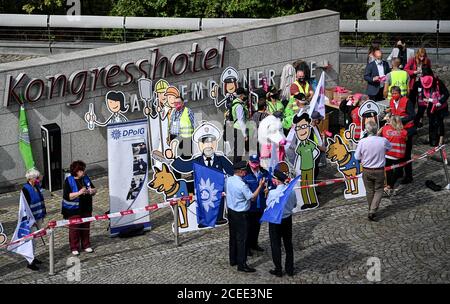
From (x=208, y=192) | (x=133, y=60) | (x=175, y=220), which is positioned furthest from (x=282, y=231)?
(x=133, y=60)

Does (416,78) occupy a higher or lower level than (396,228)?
higher

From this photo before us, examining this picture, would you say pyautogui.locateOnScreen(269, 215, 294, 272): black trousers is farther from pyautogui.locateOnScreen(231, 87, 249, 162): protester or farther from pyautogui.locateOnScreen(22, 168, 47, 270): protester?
pyautogui.locateOnScreen(231, 87, 249, 162): protester

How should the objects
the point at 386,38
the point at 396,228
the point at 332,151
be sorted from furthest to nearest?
the point at 386,38 → the point at 332,151 → the point at 396,228

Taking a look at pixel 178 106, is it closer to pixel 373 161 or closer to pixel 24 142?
pixel 24 142

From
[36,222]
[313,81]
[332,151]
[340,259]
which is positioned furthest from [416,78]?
[36,222]

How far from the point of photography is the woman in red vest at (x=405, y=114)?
20.0 meters

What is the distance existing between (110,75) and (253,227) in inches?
236

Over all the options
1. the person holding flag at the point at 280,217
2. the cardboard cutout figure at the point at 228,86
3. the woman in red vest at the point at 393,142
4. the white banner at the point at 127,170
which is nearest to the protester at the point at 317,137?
the woman in red vest at the point at 393,142

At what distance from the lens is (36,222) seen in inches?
657

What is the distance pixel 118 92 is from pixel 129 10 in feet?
32.9

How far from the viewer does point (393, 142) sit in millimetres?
19156

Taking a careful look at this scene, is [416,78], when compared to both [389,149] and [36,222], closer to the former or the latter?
[389,149]

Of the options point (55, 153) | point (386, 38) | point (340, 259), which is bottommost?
point (340, 259)

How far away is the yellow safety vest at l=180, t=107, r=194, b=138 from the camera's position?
19.7m
